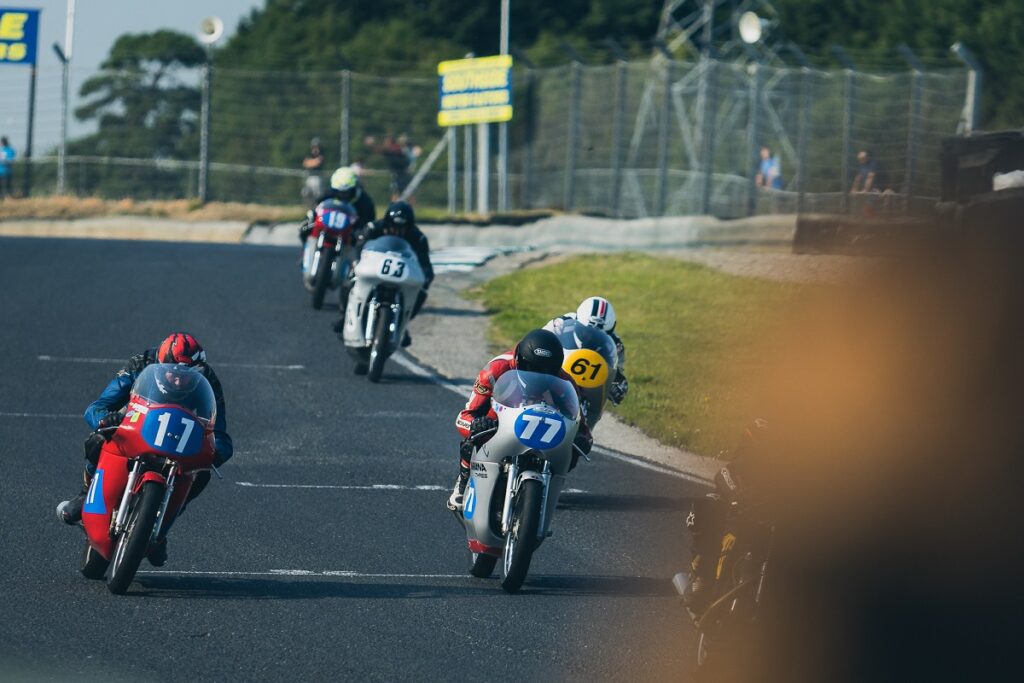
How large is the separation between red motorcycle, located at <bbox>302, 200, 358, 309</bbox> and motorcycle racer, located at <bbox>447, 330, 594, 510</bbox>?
961 centimetres

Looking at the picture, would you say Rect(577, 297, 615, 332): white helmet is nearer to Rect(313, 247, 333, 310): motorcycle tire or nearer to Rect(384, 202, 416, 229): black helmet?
Rect(384, 202, 416, 229): black helmet

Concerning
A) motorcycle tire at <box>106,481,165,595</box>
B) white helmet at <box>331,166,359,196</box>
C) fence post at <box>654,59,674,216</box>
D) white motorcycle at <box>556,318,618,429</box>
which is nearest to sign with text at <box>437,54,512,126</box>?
fence post at <box>654,59,674,216</box>

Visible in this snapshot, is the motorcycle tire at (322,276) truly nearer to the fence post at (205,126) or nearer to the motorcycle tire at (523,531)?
the motorcycle tire at (523,531)

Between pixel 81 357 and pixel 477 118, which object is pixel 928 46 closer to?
pixel 477 118

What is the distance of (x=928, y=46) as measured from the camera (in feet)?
172

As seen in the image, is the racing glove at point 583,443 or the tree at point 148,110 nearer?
the racing glove at point 583,443

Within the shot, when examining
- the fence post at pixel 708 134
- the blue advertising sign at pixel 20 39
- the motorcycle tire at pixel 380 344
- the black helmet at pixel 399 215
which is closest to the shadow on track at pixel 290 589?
the motorcycle tire at pixel 380 344

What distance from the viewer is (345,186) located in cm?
2028

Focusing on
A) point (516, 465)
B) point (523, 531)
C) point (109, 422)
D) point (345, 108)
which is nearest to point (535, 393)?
point (516, 465)

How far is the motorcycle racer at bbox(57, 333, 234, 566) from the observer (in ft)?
30.0

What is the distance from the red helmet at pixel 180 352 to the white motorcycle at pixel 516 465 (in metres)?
1.55

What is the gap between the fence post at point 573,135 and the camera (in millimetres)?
31500

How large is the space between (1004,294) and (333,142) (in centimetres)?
3334

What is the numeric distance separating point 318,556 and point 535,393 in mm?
1612
